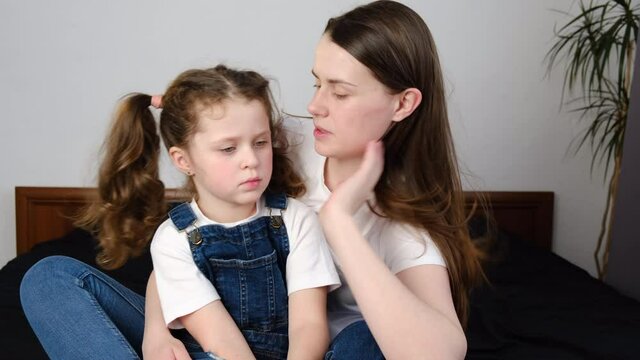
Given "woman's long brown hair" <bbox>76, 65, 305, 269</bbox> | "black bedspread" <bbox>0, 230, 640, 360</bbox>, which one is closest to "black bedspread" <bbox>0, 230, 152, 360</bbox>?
"black bedspread" <bbox>0, 230, 640, 360</bbox>

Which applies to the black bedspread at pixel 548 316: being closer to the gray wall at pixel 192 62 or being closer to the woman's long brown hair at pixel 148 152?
the gray wall at pixel 192 62

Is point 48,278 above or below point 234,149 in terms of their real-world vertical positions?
below

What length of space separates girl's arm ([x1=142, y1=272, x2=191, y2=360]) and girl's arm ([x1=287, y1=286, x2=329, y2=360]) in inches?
7.8

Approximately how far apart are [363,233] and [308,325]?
0.29m

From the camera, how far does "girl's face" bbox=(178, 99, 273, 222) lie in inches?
50.2

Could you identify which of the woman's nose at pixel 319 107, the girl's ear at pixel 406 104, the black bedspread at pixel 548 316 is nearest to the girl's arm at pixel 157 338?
the woman's nose at pixel 319 107

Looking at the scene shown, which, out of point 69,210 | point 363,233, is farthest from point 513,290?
point 69,210

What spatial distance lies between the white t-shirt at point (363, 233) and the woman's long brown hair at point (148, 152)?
0.14ft

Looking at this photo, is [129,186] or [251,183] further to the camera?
[129,186]

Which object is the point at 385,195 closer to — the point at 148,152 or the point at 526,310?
the point at 148,152

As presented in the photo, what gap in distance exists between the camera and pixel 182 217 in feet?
4.44

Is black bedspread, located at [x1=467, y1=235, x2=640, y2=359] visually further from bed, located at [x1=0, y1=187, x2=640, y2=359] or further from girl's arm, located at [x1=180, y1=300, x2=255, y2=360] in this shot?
girl's arm, located at [x1=180, y1=300, x2=255, y2=360]

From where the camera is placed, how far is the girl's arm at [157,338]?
4.10ft

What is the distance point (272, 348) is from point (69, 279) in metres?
0.41
